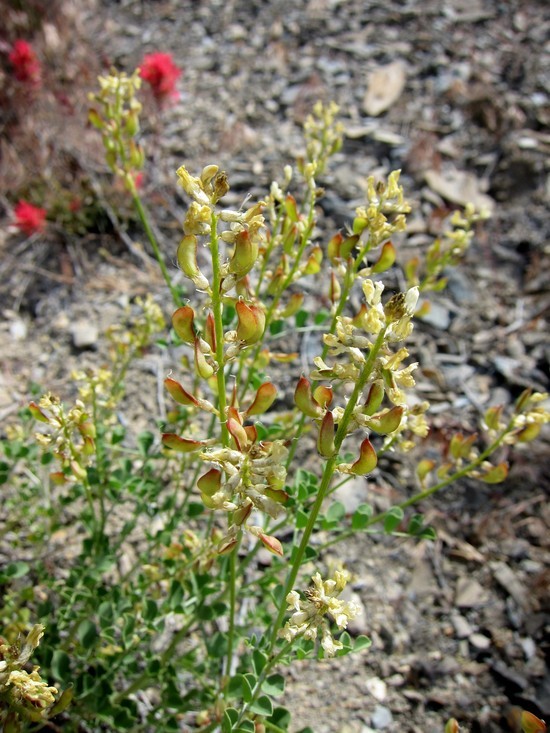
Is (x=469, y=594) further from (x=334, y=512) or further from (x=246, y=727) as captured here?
(x=246, y=727)

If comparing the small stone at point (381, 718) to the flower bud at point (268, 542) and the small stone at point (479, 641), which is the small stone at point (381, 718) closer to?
the small stone at point (479, 641)

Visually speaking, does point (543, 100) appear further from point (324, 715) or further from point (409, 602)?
point (324, 715)

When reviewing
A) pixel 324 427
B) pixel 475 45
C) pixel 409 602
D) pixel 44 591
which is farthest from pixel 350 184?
pixel 324 427

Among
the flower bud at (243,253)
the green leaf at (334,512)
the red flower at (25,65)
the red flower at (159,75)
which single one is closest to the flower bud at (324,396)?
the flower bud at (243,253)

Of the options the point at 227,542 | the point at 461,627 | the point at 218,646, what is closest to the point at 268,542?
the point at 227,542

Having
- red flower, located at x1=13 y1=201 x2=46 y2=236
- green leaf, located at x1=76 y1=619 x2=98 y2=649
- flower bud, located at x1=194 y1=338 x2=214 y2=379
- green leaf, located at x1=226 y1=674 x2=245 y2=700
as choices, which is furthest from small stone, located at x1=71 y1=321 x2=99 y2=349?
flower bud, located at x1=194 y1=338 x2=214 y2=379

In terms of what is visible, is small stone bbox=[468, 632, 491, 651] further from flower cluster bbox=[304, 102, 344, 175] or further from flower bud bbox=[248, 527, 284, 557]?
flower cluster bbox=[304, 102, 344, 175]
